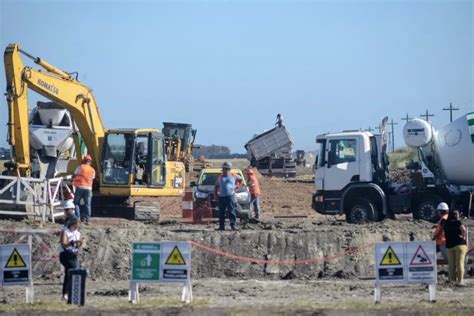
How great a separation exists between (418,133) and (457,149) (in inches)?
52.7

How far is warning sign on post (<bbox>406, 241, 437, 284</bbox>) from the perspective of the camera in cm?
1875

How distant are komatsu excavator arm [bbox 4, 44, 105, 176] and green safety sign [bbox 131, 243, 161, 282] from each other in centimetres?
1088

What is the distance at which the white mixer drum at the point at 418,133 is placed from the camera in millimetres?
30906

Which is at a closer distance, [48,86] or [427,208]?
[48,86]

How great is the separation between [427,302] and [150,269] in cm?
524

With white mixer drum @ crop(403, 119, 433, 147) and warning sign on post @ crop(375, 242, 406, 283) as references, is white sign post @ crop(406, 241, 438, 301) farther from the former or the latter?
white mixer drum @ crop(403, 119, 433, 147)

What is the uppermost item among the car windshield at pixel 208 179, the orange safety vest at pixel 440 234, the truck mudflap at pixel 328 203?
the car windshield at pixel 208 179

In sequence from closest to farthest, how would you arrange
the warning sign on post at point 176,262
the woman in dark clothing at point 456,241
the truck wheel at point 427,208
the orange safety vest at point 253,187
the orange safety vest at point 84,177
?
the warning sign on post at point 176,262 → the woman in dark clothing at point 456,241 → the orange safety vest at point 84,177 → the truck wheel at point 427,208 → the orange safety vest at point 253,187

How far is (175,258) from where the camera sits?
18547 millimetres

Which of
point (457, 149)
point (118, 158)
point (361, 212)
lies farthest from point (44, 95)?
point (457, 149)

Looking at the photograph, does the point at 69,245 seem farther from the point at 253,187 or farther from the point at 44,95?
the point at 253,187

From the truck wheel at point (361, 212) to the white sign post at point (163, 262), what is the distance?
1290 centimetres

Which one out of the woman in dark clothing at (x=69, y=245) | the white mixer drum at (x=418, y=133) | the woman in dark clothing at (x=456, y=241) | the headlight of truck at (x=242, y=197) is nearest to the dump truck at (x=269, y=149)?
the headlight of truck at (x=242, y=197)

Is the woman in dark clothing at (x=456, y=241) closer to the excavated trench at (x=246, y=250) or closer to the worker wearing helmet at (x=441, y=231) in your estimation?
the worker wearing helmet at (x=441, y=231)
